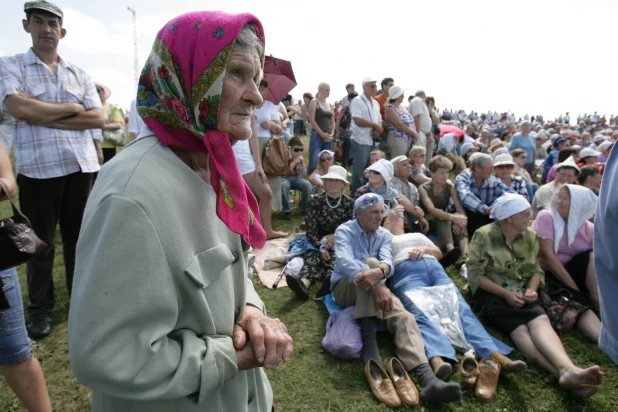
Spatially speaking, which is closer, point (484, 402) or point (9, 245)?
point (9, 245)

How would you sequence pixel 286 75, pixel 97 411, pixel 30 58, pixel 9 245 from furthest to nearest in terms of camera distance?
pixel 286 75, pixel 30 58, pixel 9 245, pixel 97 411

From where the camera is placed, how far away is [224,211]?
42.7 inches

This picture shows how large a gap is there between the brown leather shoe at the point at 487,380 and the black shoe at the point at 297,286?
6.46 feet

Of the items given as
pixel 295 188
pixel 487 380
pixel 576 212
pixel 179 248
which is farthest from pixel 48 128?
pixel 576 212

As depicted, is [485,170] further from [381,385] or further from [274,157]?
[381,385]

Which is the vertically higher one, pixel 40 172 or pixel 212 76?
pixel 212 76

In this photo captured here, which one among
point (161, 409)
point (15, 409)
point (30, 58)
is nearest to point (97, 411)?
point (161, 409)

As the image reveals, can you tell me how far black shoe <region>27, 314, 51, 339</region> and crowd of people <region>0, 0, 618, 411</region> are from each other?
0.02 metres

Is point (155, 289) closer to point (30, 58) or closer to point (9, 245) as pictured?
point (9, 245)

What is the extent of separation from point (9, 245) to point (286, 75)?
20.5 feet

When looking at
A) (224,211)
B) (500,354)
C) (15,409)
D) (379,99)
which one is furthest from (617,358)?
(379,99)

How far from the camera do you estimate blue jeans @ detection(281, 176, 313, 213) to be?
7.36 metres

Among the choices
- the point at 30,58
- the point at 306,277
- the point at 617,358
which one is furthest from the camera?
the point at 306,277

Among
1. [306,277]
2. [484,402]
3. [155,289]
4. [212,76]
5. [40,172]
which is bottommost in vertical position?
[306,277]
